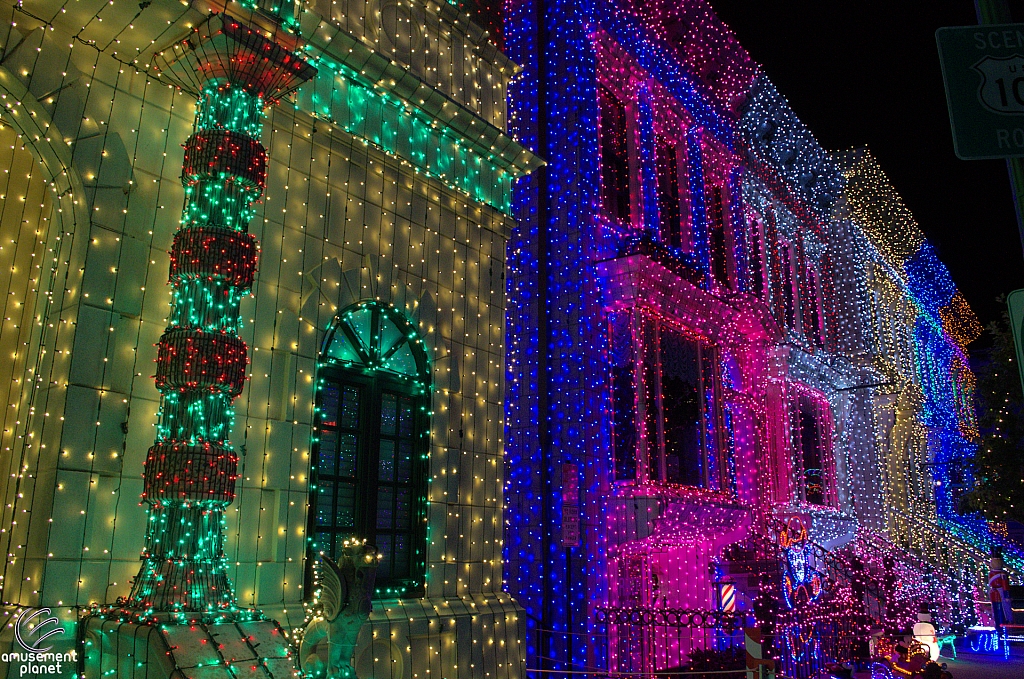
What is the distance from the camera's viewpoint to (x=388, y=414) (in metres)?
9.62

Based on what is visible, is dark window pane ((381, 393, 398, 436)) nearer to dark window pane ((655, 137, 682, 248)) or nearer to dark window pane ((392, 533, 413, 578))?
dark window pane ((392, 533, 413, 578))

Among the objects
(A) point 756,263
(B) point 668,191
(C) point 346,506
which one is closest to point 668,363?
(B) point 668,191

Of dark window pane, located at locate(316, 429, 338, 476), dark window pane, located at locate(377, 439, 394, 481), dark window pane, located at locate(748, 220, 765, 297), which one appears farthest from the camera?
dark window pane, located at locate(748, 220, 765, 297)

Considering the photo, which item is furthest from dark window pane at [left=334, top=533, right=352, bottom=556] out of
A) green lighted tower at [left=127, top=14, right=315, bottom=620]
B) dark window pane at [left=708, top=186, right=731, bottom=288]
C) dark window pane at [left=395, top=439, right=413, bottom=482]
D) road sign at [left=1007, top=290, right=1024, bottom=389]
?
dark window pane at [left=708, top=186, right=731, bottom=288]

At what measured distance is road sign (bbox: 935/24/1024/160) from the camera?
4.98m

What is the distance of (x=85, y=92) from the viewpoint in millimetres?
7184

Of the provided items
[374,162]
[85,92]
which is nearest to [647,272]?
[374,162]

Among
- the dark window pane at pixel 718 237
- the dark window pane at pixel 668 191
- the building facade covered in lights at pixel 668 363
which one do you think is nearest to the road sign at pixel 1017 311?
the building facade covered in lights at pixel 668 363

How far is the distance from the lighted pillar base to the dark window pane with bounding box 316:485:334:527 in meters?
2.06

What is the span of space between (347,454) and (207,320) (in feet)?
8.60

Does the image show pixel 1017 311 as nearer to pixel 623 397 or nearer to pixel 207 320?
pixel 207 320

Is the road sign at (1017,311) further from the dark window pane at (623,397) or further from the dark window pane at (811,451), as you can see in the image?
the dark window pane at (811,451)

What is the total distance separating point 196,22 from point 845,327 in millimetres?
22305

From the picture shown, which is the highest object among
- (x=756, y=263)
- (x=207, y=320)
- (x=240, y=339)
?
(x=756, y=263)
